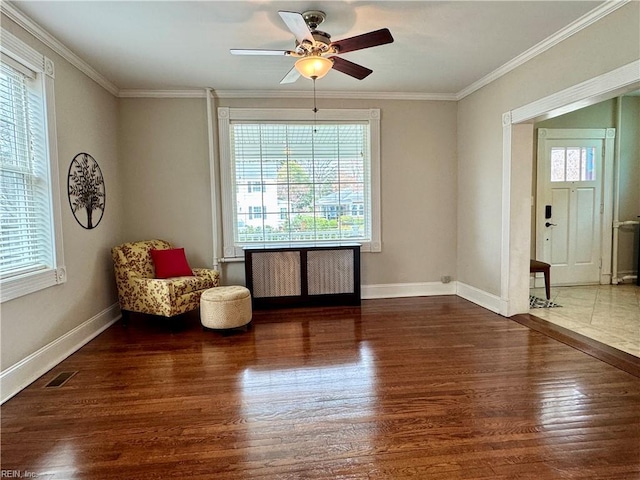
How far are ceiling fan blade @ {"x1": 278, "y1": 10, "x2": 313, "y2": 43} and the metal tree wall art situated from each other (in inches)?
95.3

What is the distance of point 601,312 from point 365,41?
392cm

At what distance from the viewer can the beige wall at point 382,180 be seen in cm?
468

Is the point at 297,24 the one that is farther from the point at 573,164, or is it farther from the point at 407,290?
the point at 573,164

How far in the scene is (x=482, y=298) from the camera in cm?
465

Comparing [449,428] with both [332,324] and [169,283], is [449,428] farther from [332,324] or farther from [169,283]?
[169,283]

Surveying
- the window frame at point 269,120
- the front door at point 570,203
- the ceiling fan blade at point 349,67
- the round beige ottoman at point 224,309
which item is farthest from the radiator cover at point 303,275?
the front door at point 570,203

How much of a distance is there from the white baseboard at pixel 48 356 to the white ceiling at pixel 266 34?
8.27 feet

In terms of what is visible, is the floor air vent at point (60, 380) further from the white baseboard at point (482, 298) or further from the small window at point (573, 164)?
the small window at point (573, 164)

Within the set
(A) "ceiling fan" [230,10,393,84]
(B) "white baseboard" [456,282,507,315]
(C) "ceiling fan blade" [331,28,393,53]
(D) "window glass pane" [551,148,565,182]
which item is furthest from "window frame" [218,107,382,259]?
(D) "window glass pane" [551,148,565,182]

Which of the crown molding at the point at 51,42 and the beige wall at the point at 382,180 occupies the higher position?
the crown molding at the point at 51,42

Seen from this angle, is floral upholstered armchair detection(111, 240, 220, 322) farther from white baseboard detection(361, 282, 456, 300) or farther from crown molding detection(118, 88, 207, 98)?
white baseboard detection(361, 282, 456, 300)

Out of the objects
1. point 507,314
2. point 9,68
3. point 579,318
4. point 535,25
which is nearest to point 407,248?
point 507,314

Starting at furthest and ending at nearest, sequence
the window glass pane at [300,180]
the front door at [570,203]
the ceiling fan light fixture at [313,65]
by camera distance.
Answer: the front door at [570,203] → the window glass pane at [300,180] → the ceiling fan light fixture at [313,65]

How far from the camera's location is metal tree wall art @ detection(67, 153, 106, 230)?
3502mm
